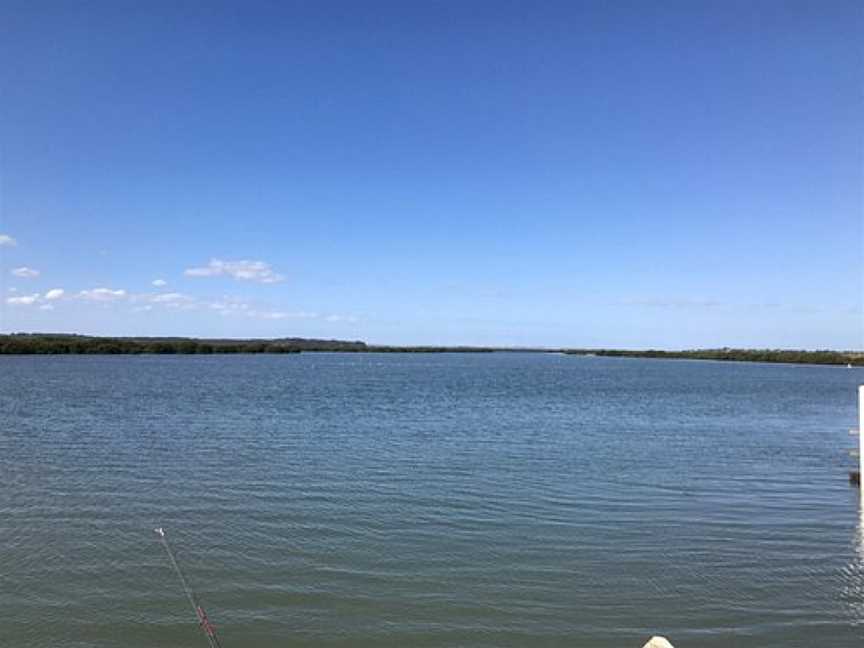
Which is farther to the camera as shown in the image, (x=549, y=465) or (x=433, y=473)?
(x=549, y=465)

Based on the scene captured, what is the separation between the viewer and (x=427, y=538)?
48.6 ft

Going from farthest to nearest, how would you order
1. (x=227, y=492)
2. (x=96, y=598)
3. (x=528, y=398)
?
(x=528, y=398) < (x=227, y=492) < (x=96, y=598)

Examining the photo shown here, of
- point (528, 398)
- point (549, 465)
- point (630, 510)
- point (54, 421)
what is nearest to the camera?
point (630, 510)

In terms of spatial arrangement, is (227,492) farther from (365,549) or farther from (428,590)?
(428,590)

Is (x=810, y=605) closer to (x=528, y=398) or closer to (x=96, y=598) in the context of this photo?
(x=96, y=598)

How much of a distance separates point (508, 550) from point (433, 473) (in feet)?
27.5

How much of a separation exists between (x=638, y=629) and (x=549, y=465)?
14028mm

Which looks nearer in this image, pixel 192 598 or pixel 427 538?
pixel 192 598

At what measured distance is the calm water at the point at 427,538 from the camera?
33.9 feet

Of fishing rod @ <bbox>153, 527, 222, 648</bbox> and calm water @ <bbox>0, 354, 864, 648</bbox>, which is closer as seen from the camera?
fishing rod @ <bbox>153, 527, 222, 648</bbox>

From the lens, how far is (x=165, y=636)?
9875mm

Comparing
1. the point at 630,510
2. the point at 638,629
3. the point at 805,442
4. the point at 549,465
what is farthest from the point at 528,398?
the point at 638,629

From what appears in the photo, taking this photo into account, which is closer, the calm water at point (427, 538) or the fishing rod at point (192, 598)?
the fishing rod at point (192, 598)

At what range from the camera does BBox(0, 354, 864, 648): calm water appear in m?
10.3
